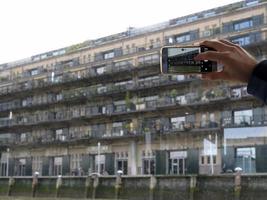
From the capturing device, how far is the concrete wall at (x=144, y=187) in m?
33.4

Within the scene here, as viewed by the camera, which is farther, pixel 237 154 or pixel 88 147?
pixel 88 147

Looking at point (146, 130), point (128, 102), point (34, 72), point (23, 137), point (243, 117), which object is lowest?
point (146, 130)

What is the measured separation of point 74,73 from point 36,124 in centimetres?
716

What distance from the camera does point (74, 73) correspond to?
61.6 metres

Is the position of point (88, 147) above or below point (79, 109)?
below

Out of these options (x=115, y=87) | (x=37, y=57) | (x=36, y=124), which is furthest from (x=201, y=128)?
(x=37, y=57)

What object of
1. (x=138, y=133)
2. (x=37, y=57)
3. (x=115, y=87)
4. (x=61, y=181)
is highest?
(x=37, y=57)

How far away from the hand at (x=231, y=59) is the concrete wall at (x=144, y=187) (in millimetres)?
30716

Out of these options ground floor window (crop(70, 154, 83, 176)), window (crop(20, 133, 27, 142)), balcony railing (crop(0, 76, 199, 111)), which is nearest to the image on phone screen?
balcony railing (crop(0, 76, 199, 111))

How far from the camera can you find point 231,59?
2.17 meters

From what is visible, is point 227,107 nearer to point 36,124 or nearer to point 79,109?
point 79,109

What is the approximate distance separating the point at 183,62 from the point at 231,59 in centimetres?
46

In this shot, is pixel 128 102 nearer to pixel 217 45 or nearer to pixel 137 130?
pixel 137 130

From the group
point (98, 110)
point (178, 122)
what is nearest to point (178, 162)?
point (178, 122)
